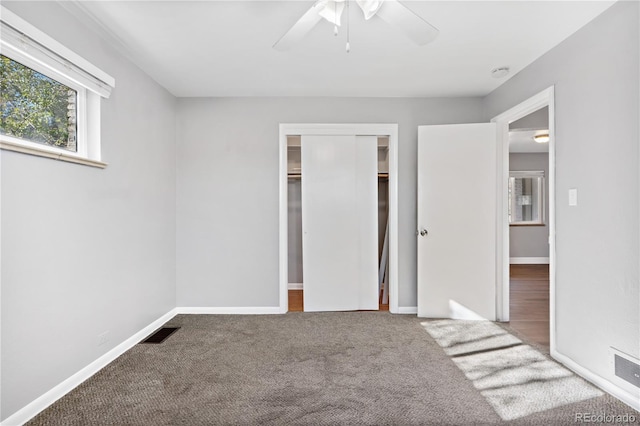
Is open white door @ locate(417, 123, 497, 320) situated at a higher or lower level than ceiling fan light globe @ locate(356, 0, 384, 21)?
lower

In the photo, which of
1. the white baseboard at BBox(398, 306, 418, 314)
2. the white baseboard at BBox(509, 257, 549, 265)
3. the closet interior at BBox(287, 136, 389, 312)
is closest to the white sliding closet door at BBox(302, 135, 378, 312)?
the white baseboard at BBox(398, 306, 418, 314)

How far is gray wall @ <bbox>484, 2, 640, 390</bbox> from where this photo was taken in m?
1.92

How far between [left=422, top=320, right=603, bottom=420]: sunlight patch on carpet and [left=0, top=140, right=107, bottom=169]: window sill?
2953mm

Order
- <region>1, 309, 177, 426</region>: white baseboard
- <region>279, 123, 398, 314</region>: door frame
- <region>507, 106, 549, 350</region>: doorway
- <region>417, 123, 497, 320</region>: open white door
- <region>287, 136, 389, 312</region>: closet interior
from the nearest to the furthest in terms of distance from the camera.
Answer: <region>1, 309, 177, 426</region>: white baseboard → <region>417, 123, 497, 320</region>: open white door → <region>279, 123, 398, 314</region>: door frame → <region>287, 136, 389, 312</region>: closet interior → <region>507, 106, 549, 350</region>: doorway

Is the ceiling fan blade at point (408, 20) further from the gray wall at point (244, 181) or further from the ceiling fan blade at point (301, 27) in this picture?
the gray wall at point (244, 181)

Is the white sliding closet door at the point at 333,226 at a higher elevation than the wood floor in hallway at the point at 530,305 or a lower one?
higher

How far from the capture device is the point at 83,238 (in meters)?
2.21

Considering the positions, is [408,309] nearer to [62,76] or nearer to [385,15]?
[385,15]

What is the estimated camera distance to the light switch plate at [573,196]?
231 centimetres

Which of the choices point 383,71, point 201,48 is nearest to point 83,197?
point 201,48

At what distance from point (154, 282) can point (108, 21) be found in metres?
2.21

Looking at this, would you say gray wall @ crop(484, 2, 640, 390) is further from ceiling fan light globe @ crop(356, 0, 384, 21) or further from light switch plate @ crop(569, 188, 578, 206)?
ceiling fan light globe @ crop(356, 0, 384, 21)

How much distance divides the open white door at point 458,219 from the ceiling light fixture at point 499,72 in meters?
0.47

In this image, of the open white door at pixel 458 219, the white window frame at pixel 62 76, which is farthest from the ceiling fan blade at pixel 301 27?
the open white door at pixel 458 219
